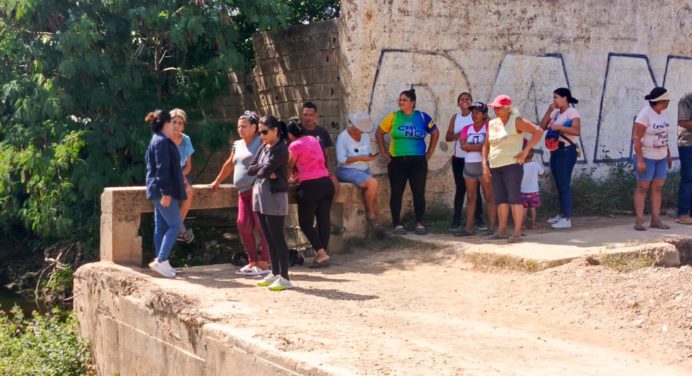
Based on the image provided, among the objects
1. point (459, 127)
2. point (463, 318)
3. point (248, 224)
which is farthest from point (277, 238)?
point (459, 127)

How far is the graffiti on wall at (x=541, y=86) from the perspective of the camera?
1018 cm

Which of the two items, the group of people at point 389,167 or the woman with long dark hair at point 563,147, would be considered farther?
the woman with long dark hair at point 563,147

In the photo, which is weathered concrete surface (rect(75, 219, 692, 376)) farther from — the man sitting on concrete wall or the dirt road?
the man sitting on concrete wall

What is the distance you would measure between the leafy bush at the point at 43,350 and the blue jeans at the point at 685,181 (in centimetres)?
706

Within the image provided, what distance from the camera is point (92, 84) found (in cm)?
1090

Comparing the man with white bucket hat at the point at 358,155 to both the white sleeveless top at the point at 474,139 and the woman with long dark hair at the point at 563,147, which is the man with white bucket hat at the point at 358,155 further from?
the woman with long dark hair at the point at 563,147

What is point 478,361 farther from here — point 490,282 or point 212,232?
point 212,232

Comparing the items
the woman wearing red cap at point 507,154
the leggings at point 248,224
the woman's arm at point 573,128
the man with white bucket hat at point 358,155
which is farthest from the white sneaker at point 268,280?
the woman's arm at point 573,128

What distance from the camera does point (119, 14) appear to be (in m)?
10.7

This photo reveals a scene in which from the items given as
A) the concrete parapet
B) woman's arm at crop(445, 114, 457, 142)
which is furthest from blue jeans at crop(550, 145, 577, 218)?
the concrete parapet

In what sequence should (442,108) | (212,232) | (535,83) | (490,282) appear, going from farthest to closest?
(212,232) → (535,83) → (442,108) → (490,282)

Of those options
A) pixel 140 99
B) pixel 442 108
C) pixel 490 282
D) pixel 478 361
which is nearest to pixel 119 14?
pixel 140 99

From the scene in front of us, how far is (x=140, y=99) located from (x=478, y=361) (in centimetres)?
726

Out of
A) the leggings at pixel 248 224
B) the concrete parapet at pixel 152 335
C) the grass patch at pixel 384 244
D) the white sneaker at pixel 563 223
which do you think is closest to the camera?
the concrete parapet at pixel 152 335
